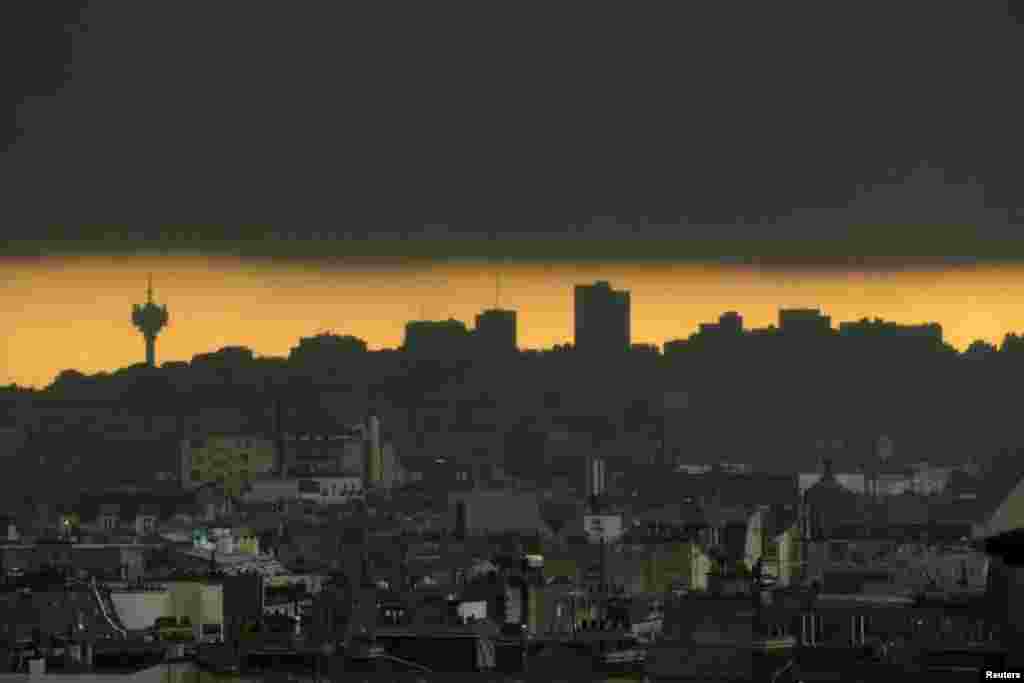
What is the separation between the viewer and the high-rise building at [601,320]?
51.6m

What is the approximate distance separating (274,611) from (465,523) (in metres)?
14.8

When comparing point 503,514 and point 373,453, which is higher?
point 373,453

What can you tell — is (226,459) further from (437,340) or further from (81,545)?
(81,545)

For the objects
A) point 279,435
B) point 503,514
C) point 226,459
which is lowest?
point 503,514

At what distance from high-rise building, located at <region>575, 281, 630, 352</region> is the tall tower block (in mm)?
4278

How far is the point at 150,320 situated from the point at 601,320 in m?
8.10

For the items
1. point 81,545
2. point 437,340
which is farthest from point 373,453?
point 81,545

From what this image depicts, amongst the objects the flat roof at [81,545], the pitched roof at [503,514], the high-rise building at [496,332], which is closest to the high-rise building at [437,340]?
the high-rise building at [496,332]

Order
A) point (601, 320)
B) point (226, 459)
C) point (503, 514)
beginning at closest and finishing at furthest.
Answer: point (503, 514)
point (601, 320)
point (226, 459)

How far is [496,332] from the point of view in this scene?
5809cm

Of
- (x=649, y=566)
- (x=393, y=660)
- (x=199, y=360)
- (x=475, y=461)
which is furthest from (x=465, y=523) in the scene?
(x=393, y=660)

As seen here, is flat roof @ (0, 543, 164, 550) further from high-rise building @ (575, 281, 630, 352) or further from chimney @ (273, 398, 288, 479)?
chimney @ (273, 398, 288, 479)

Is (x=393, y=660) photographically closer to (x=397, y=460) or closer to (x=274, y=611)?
(x=274, y=611)

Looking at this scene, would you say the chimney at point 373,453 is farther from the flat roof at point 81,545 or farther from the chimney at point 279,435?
the flat roof at point 81,545
